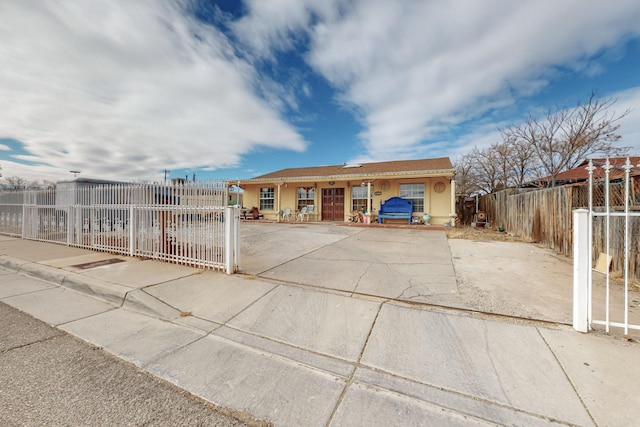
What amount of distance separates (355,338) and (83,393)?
7.75ft

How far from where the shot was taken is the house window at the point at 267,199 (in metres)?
17.9

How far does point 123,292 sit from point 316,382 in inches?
134

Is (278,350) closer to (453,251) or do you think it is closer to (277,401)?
(277,401)

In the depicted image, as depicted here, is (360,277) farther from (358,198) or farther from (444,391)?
(358,198)

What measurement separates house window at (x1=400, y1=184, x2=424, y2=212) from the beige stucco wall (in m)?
0.22

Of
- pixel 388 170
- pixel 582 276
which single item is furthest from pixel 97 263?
pixel 388 170

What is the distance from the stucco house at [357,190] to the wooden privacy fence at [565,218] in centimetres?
297

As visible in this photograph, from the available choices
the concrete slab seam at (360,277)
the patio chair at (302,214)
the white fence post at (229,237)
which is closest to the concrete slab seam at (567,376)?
the concrete slab seam at (360,277)

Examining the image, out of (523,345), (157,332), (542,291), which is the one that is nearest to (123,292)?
(157,332)

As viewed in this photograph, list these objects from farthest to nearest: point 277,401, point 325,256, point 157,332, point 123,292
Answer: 1. point 325,256
2. point 123,292
3. point 157,332
4. point 277,401

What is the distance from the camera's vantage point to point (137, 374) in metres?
2.21

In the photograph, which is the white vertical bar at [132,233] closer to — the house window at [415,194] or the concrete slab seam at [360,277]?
the concrete slab seam at [360,277]

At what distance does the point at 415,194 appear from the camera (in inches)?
553

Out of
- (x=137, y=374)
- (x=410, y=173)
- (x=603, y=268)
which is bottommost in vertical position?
(x=137, y=374)
